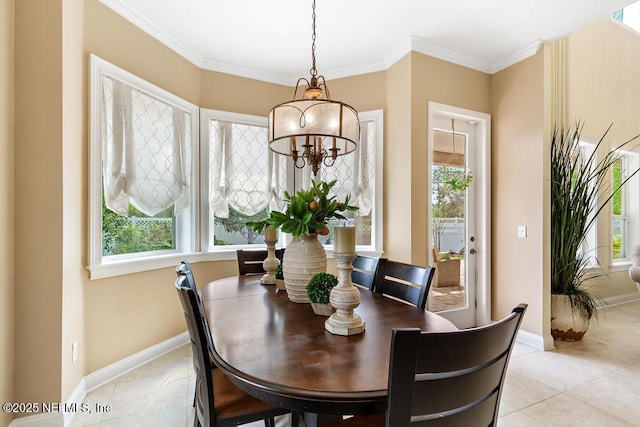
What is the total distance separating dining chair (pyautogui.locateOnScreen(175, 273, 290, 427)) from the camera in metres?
1.12

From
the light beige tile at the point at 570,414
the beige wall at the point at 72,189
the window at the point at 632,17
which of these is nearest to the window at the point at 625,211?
the window at the point at 632,17

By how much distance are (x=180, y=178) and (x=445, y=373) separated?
280 cm

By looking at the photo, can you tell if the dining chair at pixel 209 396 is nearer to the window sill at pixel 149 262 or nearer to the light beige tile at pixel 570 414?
the window sill at pixel 149 262

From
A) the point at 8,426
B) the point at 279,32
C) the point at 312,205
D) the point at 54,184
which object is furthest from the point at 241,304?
the point at 279,32

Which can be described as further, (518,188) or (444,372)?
(518,188)

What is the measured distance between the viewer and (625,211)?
4.76 meters

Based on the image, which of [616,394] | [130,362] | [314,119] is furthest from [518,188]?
[130,362]

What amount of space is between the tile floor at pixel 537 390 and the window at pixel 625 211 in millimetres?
2290

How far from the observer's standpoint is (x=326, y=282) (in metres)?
1.45

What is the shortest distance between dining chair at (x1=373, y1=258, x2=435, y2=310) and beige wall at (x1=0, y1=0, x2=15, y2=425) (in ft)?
6.60

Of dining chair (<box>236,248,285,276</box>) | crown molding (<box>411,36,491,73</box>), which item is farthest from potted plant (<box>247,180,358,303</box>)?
crown molding (<box>411,36,491,73</box>)

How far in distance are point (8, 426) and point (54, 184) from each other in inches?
51.1

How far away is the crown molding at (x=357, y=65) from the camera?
9.07 feet

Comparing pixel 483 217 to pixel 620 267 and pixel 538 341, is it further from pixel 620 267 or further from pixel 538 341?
pixel 620 267
